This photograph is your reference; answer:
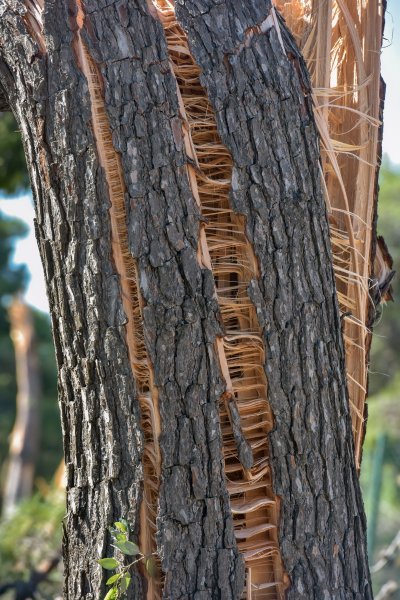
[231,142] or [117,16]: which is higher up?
[117,16]

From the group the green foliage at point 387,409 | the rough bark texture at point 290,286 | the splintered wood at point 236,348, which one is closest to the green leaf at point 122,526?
the splintered wood at point 236,348

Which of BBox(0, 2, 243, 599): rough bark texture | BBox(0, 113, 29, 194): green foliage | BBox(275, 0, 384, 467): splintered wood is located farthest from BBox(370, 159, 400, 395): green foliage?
BBox(0, 2, 243, 599): rough bark texture

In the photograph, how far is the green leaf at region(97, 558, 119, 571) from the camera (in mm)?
1536

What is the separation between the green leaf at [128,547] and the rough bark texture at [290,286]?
309 millimetres

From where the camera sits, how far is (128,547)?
4.97 ft

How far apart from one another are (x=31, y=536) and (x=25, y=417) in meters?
7.95

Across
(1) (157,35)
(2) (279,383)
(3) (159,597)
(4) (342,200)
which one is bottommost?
(3) (159,597)

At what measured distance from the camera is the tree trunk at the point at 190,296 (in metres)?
1.53

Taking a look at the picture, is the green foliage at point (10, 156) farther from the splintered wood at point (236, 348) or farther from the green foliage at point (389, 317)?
the green foliage at point (389, 317)

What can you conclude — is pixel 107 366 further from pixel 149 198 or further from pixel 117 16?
pixel 117 16

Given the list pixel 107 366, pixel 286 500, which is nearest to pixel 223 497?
pixel 286 500

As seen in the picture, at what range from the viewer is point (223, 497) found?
1.53m

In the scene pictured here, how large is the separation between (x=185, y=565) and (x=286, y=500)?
0.82ft

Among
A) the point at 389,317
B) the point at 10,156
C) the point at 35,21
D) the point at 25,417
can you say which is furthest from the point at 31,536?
the point at 25,417
